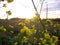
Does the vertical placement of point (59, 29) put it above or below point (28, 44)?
below

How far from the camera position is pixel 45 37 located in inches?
115

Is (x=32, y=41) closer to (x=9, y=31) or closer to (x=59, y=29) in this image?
(x=9, y=31)

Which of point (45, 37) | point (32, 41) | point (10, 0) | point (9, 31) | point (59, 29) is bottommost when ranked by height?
point (59, 29)

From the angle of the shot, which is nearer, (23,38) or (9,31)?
(23,38)

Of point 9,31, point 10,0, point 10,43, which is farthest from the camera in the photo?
point 9,31

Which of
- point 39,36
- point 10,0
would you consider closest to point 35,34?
point 39,36

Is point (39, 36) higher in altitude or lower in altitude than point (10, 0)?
lower

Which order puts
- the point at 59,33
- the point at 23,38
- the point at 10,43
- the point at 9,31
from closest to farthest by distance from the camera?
the point at 23,38
the point at 10,43
the point at 9,31
the point at 59,33

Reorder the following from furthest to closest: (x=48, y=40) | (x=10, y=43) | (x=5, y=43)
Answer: (x=5, y=43), (x=10, y=43), (x=48, y=40)

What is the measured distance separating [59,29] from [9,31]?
4.65 ft

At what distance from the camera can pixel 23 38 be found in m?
3.11

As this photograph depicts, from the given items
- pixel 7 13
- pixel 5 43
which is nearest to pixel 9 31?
→ pixel 5 43

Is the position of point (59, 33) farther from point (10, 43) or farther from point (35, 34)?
point (10, 43)

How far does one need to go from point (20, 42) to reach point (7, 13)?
1.56 ft
